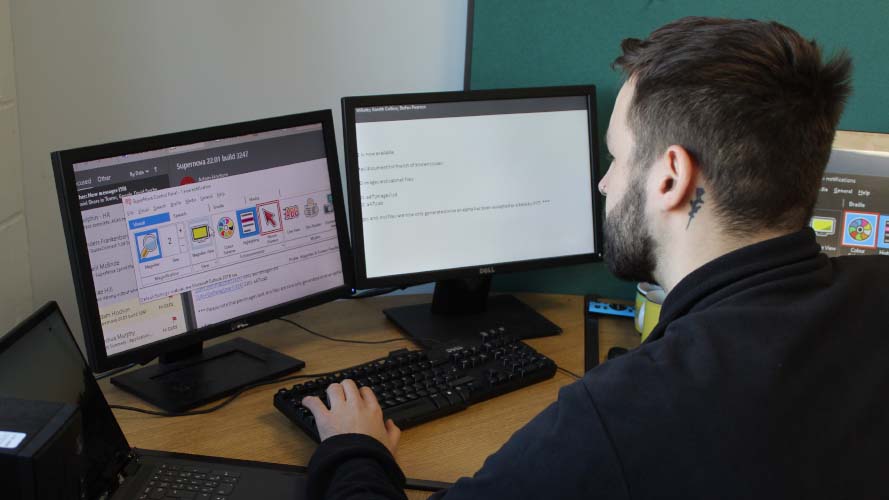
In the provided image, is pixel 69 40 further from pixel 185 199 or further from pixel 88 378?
pixel 88 378

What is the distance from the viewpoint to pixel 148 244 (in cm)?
140

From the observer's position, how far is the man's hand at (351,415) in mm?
1282

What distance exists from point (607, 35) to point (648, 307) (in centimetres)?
56

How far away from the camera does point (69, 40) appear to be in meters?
1.69

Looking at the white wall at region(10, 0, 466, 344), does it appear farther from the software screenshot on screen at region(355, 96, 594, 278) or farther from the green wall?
the software screenshot on screen at region(355, 96, 594, 278)

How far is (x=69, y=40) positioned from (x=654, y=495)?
1374 millimetres

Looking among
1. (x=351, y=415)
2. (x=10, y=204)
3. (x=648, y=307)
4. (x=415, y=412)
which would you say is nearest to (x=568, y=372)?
(x=648, y=307)

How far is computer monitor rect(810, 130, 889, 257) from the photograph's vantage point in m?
1.72

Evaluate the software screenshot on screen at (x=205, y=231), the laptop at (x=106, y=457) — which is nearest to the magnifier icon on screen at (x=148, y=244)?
the software screenshot on screen at (x=205, y=231)

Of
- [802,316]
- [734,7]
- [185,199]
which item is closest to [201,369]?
[185,199]

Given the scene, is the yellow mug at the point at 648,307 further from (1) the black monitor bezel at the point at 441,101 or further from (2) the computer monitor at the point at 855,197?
(2) the computer monitor at the point at 855,197

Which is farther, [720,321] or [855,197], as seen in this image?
[855,197]

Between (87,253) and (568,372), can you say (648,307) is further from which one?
(87,253)

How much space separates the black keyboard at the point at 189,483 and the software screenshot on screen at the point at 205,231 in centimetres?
25
